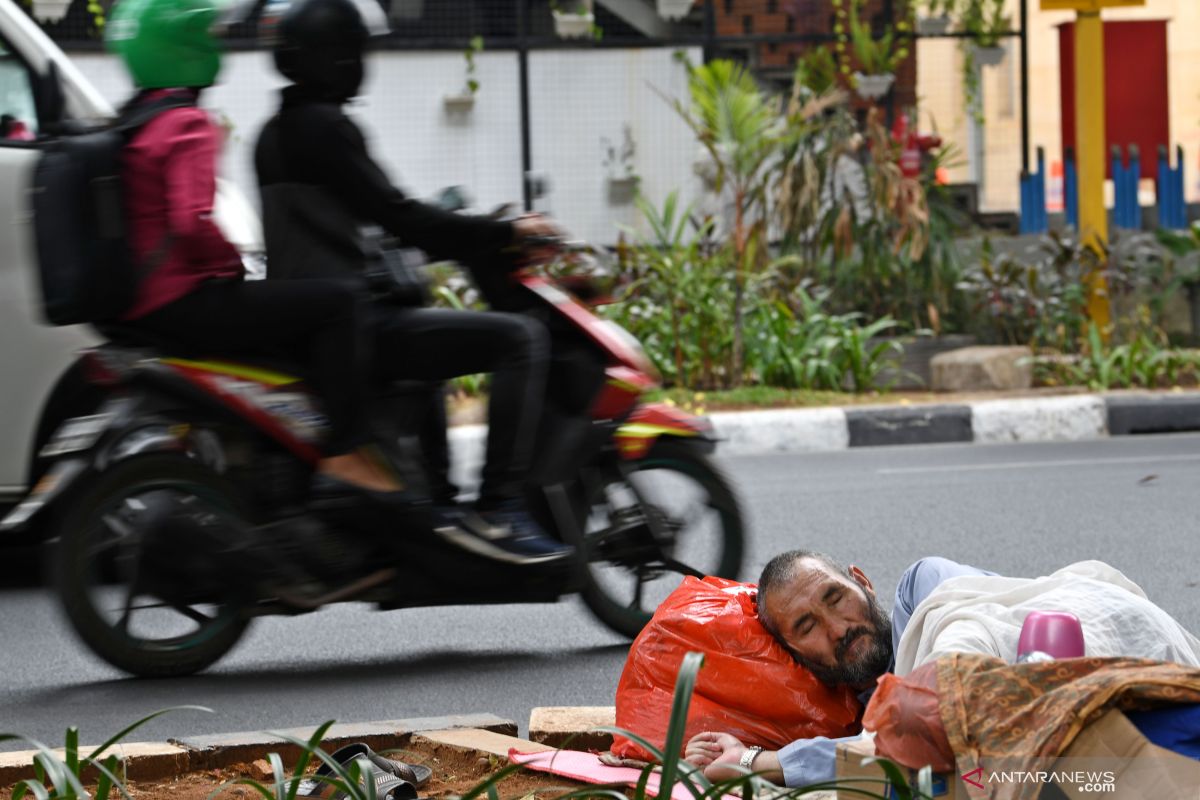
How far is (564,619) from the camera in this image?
18.4ft

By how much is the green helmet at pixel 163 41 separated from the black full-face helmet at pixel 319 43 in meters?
0.21

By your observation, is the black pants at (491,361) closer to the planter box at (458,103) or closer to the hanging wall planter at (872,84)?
the hanging wall planter at (872,84)

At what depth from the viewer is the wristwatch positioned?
10.3ft

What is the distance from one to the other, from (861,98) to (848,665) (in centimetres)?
1124

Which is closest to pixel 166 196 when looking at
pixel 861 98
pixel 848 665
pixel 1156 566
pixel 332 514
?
pixel 332 514

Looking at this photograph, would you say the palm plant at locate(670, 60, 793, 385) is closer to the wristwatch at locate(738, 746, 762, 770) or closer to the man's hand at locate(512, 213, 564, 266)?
the man's hand at locate(512, 213, 564, 266)

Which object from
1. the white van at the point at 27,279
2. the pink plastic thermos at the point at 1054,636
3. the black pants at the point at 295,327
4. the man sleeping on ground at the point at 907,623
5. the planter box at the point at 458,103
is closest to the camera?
the pink plastic thermos at the point at 1054,636

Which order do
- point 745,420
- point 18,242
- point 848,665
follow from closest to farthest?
point 848,665, point 18,242, point 745,420

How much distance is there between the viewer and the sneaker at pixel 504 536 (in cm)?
470

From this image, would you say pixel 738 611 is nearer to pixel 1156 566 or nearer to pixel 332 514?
pixel 332 514

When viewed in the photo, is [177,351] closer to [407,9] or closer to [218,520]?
[218,520]

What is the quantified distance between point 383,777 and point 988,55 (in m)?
12.8

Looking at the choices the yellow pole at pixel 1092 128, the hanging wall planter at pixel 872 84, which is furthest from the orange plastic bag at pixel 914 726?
the hanging wall planter at pixel 872 84

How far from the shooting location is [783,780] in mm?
3020
